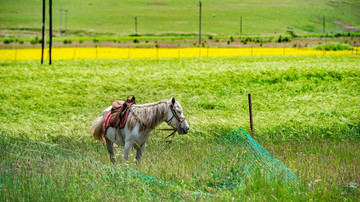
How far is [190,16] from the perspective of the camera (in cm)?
16738

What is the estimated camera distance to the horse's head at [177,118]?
9555 millimetres

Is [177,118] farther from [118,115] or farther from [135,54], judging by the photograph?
[135,54]

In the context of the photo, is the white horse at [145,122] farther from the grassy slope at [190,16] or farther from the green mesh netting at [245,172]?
the grassy slope at [190,16]

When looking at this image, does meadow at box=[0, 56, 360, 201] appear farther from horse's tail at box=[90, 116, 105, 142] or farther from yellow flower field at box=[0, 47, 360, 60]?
yellow flower field at box=[0, 47, 360, 60]

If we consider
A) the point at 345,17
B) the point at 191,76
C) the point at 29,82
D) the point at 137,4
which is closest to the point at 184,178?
the point at 191,76

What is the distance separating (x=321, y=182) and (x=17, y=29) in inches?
5727

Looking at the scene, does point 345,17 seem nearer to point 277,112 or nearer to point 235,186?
point 277,112

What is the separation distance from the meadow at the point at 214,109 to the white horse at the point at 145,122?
601mm

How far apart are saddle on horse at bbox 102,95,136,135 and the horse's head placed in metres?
1.15

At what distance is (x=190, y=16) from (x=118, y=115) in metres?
160

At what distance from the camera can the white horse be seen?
9.62m

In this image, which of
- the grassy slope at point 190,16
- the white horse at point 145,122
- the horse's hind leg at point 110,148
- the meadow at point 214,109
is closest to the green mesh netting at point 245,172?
the meadow at point 214,109

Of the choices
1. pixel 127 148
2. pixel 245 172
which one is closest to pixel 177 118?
pixel 127 148

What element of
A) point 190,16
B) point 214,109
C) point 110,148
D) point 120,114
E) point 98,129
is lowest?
point 214,109
